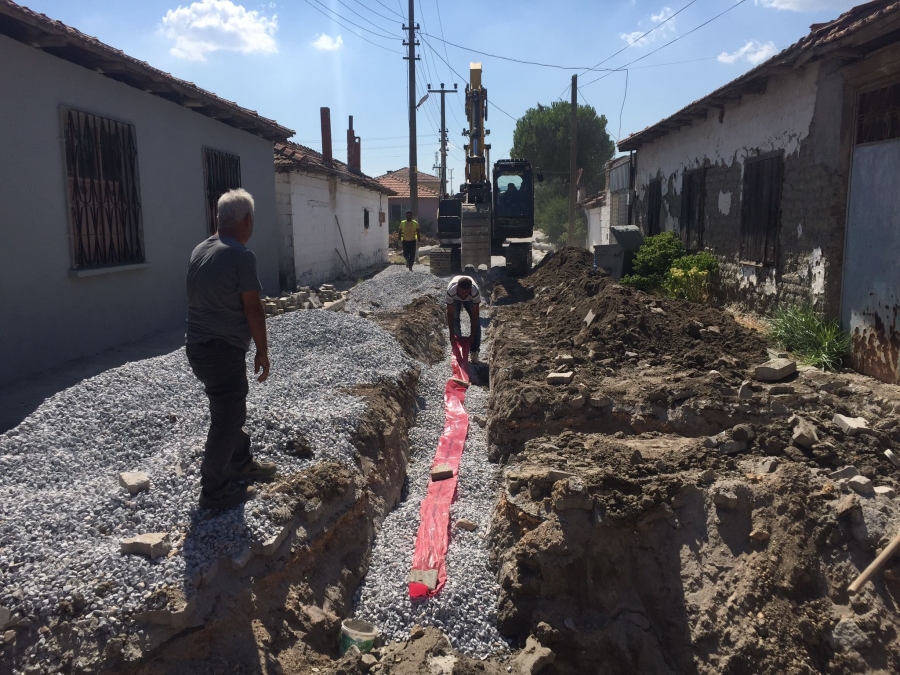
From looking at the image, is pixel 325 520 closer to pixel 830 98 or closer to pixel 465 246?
pixel 830 98

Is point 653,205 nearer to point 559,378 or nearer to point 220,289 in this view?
point 559,378

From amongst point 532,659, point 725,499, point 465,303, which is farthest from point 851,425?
point 465,303

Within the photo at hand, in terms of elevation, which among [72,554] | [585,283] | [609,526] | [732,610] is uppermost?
[585,283]

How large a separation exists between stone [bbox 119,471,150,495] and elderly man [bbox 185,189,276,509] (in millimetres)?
337

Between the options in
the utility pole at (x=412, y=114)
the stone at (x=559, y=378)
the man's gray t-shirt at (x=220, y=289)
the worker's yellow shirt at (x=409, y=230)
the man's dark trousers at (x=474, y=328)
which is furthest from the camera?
the utility pole at (x=412, y=114)

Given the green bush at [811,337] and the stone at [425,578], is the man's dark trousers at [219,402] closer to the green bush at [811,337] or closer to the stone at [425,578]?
the stone at [425,578]

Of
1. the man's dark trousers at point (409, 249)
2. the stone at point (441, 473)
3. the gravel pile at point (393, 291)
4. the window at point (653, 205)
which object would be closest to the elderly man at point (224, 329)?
the stone at point (441, 473)

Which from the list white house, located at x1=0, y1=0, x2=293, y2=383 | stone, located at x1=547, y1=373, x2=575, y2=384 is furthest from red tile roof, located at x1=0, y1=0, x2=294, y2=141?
stone, located at x1=547, y1=373, x2=575, y2=384

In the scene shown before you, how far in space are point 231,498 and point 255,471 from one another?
379 mm

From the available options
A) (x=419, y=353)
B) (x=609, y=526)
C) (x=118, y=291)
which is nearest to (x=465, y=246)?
(x=419, y=353)

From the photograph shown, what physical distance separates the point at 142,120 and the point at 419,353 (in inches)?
209

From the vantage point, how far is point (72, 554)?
11.4ft

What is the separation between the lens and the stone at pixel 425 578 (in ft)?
14.4

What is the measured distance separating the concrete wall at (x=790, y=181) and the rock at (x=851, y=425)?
12.2ft
